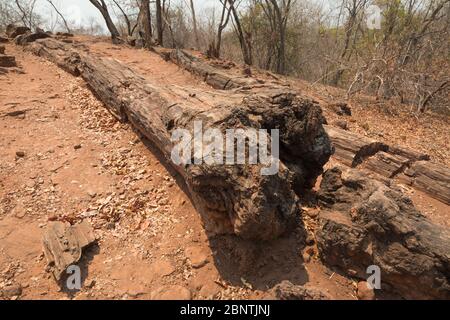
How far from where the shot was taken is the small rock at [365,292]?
2.13 m

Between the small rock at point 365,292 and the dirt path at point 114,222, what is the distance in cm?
7

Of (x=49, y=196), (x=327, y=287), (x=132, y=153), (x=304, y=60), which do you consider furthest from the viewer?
(x=304, y=60)

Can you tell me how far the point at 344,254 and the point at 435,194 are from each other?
7.36 feet

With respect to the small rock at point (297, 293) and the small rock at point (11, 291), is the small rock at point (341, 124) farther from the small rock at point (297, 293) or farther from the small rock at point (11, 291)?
the small rock at point (11, 291)

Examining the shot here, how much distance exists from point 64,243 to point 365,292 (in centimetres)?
221

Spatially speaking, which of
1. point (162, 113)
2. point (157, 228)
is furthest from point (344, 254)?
point (162, 113)

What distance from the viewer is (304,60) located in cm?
1459

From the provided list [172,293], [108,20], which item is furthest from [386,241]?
[108,20]

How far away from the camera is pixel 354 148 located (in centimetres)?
418

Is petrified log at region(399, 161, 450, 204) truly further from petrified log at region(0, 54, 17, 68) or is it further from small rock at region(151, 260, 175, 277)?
petrified log at region(0, 54, 17, 68)

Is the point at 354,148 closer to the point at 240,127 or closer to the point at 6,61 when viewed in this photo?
the point at 240,127

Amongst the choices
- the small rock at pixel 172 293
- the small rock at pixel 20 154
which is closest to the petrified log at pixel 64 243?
the small rock at pixel 172 293

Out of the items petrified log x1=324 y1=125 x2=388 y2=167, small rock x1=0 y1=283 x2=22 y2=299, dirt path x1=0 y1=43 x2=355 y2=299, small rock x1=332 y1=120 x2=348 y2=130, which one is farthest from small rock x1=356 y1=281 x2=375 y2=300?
small rock x1=332 y1=120 x2=348 y2=130
